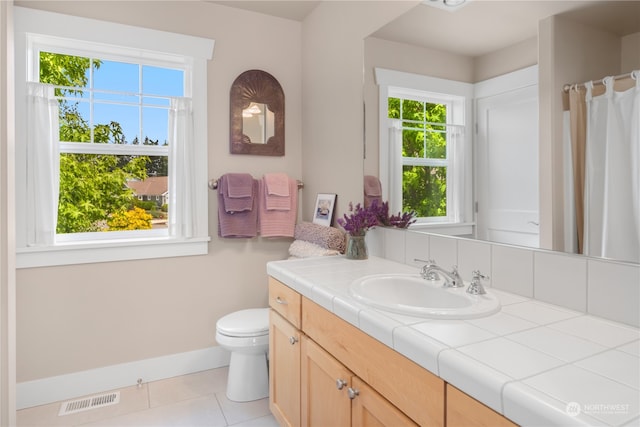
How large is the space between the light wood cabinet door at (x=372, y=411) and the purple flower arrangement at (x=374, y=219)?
863 millimetres

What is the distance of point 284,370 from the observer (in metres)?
1.78

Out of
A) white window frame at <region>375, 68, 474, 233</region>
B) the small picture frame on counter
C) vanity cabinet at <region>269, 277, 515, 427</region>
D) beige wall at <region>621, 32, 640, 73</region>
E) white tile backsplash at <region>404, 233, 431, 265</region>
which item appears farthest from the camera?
the small picture frame on counter

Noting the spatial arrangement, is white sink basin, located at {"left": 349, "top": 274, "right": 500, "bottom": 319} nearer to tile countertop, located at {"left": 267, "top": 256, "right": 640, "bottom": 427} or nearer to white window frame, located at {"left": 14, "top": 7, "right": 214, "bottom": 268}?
tile countertop, located at {"left": 267, "top": 256, "right": 640, "bottom": 427}

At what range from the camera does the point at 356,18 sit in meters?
2.20

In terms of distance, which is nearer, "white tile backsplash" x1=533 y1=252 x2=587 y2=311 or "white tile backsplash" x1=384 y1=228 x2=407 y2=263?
"white tile backsplash" x1=533 y1=252 x2=587 y2=311

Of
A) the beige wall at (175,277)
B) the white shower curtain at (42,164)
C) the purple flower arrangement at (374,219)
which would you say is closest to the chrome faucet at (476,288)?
the purple flower arrangement at (374,219)

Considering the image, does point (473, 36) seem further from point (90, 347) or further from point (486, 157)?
point (90, 347)

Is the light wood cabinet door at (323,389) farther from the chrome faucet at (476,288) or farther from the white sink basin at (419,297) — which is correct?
the chrome faucet at (476,288)

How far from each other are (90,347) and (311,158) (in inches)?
72.3

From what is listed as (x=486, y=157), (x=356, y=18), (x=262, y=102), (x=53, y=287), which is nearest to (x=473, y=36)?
(x=486, y=157)

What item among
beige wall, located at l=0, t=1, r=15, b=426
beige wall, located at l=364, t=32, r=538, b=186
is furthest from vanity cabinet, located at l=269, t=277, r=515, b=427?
beige wall, located at l=0, t=1, r=15, b=426

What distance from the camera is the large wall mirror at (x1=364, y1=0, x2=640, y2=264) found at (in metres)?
1.09

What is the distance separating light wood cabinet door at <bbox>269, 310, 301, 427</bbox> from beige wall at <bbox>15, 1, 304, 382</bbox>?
0.87 metres

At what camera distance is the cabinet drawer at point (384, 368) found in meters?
0.92
